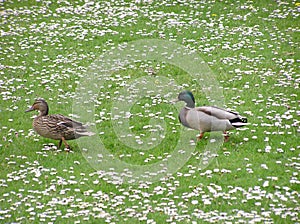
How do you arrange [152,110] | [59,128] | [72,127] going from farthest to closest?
[152,110]
[72,127]
[59,128]

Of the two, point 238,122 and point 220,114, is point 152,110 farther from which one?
point 238,122

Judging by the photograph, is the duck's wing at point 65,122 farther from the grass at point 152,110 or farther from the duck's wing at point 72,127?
the grass at point 152,110

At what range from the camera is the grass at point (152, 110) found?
9086mm

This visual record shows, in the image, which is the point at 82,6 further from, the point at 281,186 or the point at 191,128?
the point at 281,186

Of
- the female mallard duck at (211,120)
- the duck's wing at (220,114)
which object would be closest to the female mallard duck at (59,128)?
the female mallard duck at (211,120)

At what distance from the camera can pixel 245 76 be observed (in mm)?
15055

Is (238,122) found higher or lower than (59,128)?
higher

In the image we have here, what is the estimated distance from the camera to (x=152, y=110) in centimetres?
1334

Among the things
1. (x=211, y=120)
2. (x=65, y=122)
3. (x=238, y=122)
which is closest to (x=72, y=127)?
(x=65, y=122)

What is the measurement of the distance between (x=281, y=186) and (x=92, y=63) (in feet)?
28.1

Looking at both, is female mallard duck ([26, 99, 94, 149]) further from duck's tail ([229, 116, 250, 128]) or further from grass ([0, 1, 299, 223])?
duck's tail ([229, 116, 250, 128])

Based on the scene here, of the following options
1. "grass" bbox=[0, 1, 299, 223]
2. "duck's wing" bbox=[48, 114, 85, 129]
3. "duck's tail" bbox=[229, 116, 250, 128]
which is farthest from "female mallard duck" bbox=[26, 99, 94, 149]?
"duck's tail" bbox=[229, 116, 250, 128]

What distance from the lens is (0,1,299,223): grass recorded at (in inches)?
358

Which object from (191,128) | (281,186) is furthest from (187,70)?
(281,186)
